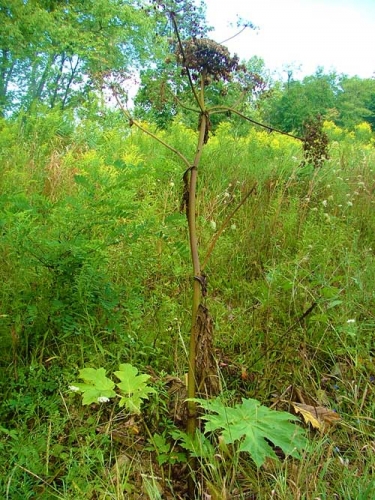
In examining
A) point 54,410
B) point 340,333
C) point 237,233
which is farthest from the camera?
point 237,233

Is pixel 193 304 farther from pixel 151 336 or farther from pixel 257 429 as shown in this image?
pixel 151 336

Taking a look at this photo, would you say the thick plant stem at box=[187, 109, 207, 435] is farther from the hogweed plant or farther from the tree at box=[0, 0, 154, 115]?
the tree at box=[0, 0, 154, 115]

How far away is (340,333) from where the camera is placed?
2156 millimetres

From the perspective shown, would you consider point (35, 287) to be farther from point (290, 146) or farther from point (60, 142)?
point (290, 146)

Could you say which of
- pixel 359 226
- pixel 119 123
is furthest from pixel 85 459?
pixel 119 123

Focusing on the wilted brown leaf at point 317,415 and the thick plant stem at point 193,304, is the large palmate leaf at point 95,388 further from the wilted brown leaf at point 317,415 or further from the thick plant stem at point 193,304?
the wilted brown leaf at point 317,415

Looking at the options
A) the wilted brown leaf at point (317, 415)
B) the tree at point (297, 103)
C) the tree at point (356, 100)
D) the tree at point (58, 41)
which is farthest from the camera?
the tree at point (356, 100)

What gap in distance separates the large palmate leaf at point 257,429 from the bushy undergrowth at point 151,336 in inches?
4.0

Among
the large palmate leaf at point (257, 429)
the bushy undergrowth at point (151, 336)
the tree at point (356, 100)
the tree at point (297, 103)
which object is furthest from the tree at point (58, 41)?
the tree at point (356, 100)

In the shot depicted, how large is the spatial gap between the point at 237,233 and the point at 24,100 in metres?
19.1

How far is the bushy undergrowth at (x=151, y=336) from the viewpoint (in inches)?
58.4

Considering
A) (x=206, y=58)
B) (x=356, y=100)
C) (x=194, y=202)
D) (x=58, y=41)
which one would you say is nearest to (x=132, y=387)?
(x=194, y=202)

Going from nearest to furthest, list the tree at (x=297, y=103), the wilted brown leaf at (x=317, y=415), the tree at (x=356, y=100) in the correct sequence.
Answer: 1. the wilted brown leaf at (x=317, y=415)
2. the tree at (x=297, y=103)
3. the tree at (x=356, y=100)

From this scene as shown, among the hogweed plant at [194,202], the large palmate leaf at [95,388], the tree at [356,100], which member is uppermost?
the tree at [356,100]
